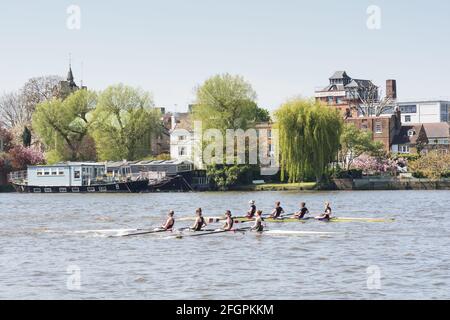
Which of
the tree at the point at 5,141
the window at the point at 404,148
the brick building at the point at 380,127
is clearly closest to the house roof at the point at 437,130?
the window at the point at 404,148

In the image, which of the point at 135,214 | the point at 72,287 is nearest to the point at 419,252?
the point at 72,287

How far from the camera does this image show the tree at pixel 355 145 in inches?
4793

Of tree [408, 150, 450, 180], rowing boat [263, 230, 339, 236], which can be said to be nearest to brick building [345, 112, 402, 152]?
tree [408, 150, 450, 180]

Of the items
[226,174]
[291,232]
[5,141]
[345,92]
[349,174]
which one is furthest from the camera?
[345,92]

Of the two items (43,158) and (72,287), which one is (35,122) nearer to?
(43,158)

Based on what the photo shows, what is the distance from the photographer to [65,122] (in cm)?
12481

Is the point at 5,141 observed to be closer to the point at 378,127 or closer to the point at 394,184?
the point at 378,127

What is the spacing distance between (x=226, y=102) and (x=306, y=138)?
14.3m

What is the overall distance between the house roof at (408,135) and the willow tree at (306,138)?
38.6m

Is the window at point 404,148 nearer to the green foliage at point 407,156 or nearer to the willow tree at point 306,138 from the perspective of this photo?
the green foliage at point 407,156

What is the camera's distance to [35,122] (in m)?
125

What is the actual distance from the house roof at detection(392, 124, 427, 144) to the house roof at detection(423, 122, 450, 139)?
2221 millimetres

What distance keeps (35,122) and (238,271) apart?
304 feet

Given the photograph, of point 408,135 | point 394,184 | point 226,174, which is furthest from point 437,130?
point 226,174
